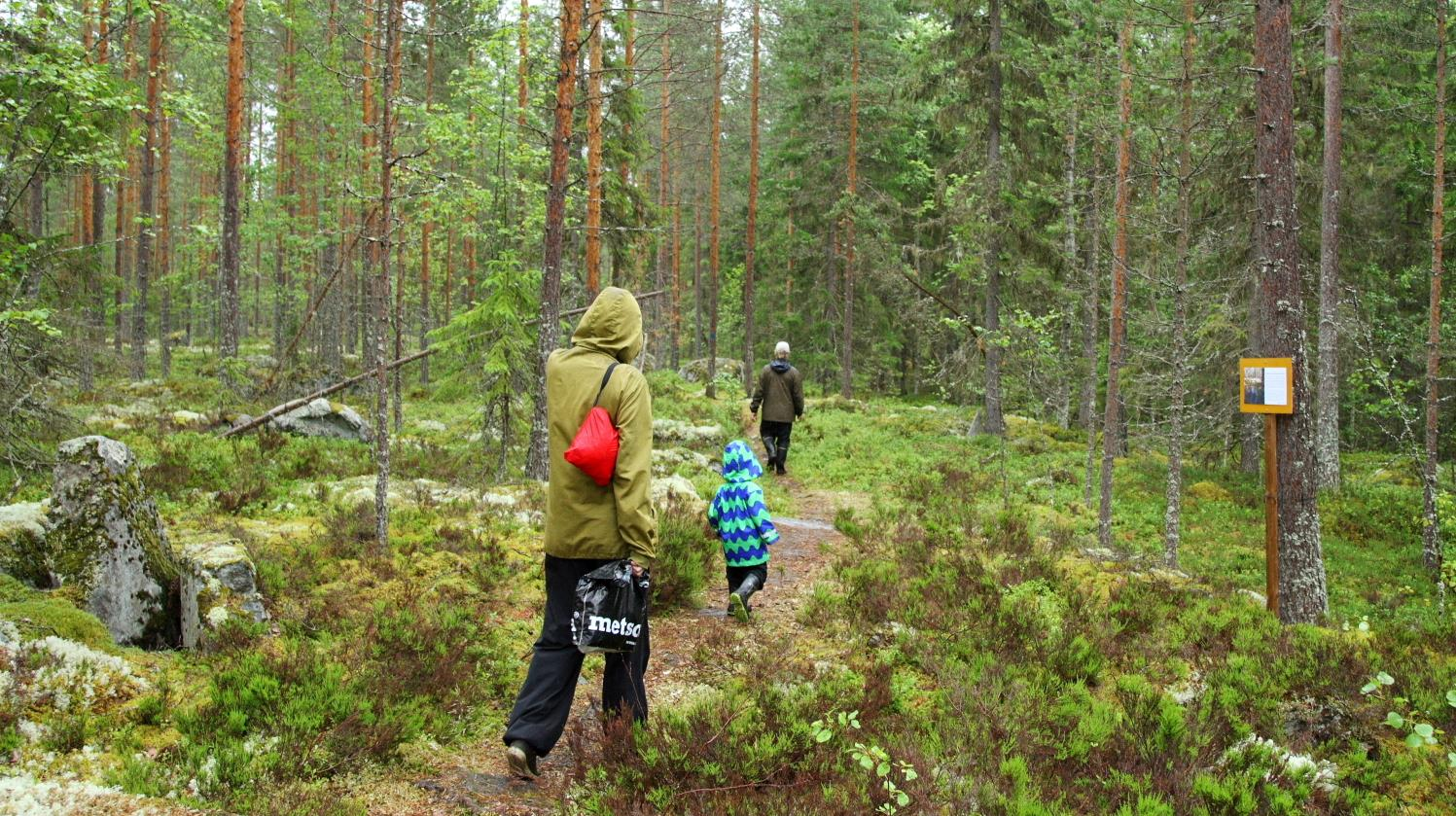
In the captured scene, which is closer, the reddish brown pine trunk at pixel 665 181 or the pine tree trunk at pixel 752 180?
the reddish brown pine trunk at pixel 665 181

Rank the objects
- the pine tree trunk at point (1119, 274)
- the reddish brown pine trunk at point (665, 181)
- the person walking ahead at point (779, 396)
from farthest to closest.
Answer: the reddish brown pine trunk at point (665, 181), the person walking ahead at point (779, 396), the pine tree trunk at point (1119, 274)

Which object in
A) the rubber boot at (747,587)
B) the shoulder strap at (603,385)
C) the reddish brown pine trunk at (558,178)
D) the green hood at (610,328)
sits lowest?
the rubber boot at (747,587)

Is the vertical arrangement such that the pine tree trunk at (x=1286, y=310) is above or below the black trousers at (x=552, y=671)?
above

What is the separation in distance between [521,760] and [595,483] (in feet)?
4.73

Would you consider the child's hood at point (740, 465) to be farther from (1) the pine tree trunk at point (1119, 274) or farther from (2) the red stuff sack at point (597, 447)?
(1) the pine tree trunk at point (1119, 274)

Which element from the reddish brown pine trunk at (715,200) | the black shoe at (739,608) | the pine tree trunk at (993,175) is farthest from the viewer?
the reddish brown pine trunk at (715,200)

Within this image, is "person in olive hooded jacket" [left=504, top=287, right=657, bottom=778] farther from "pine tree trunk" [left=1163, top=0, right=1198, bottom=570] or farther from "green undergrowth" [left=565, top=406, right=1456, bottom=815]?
"pine tree trunk" [left=1163, top=0, right=1198, bottom=570]

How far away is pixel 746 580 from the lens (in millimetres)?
6848

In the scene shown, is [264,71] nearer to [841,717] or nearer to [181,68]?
[181,68]

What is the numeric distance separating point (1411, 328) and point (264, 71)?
108 feet

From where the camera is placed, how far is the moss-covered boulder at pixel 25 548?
17.1ft

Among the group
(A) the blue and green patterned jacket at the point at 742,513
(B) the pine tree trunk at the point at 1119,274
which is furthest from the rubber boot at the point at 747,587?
(B) the pine tree trunk at the point at 1119,274

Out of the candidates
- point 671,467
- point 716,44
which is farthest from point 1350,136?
point 716,44

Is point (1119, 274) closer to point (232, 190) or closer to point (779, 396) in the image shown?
point (779, 396)
